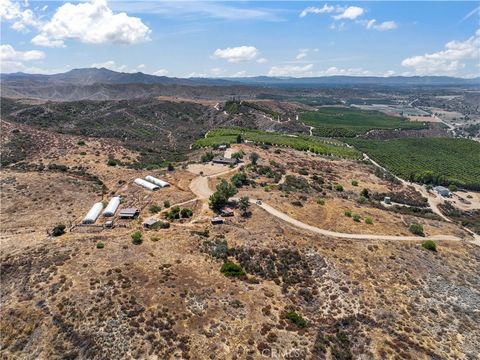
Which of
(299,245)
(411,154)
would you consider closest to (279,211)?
(299,245)

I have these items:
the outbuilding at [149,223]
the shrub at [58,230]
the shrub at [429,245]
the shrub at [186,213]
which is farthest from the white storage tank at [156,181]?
the shrub at [429,245]

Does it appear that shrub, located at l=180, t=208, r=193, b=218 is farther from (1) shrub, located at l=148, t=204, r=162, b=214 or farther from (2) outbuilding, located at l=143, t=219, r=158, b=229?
(2) outbuilding, located at l=143, t=219, r=158, b=229

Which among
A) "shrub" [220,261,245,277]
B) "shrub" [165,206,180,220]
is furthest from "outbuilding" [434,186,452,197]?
"shrub" [220,261,245,277]

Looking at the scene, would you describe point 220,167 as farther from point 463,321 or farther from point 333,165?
point 463,321

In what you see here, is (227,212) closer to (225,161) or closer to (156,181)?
(156,181)

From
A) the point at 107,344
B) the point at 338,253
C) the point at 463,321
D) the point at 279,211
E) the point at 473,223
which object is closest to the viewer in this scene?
the point at 107,344

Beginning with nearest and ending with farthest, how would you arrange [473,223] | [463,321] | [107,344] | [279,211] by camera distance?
[107,344] → [463,321] → [279,211] → [473,223]
